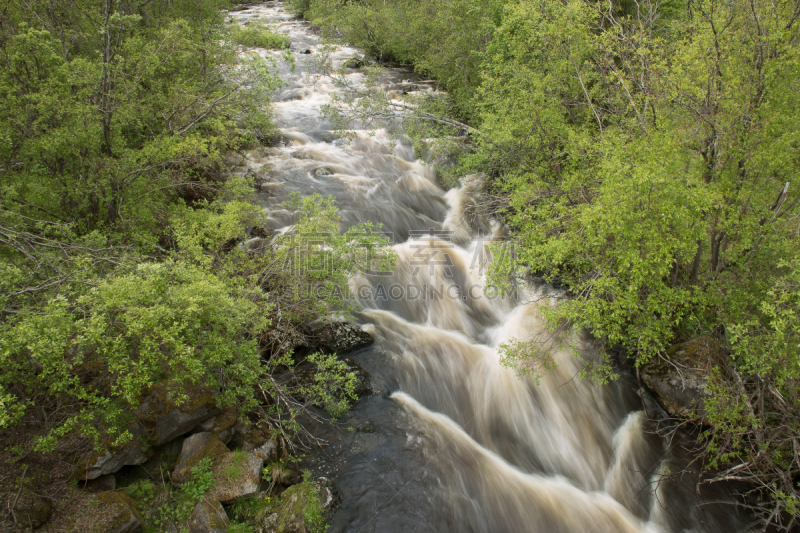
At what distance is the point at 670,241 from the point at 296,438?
8035mm

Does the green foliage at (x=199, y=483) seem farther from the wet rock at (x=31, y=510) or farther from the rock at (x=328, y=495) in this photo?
the rock at (x=328, y=495)

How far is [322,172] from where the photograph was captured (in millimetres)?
16969

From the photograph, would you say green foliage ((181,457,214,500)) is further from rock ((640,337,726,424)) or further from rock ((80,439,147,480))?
rock ((640,337,726,424))

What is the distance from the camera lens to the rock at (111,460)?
610cm

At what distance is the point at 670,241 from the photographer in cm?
738

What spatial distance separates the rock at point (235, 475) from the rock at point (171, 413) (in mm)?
835

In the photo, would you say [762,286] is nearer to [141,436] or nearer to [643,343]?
[643,343]

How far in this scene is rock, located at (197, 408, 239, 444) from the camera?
7.24 m

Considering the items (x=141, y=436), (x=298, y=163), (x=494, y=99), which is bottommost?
(x=141, y=436)

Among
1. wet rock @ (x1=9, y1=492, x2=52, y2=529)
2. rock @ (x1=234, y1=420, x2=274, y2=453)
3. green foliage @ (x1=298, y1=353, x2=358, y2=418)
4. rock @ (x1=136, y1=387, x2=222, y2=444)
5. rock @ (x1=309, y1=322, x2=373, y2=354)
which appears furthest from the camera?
rock @ (x1=309, y1=322, x2=373, y2=354)

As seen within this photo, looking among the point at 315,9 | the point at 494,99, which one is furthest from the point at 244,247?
the point at 315,9

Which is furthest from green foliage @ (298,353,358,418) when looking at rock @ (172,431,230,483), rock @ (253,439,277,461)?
rock @ (172,431,230,483)

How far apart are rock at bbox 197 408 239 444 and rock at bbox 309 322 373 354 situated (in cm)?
271

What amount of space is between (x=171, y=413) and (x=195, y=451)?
766mm
